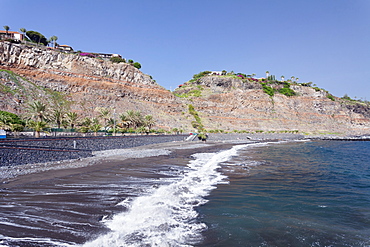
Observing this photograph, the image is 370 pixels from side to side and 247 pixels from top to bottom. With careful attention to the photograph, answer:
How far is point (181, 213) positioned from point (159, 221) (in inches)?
42.6

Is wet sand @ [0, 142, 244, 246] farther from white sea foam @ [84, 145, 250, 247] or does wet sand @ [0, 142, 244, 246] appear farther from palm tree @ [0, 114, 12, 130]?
palm tree @ [0, 114, 12, 130]

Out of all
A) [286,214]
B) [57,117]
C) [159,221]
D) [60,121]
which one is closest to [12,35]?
[60,121]

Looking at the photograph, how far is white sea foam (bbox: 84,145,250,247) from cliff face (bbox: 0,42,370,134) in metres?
54.0

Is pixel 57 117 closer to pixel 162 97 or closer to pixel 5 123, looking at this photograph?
pixel 5 123

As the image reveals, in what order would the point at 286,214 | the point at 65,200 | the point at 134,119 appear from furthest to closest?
1. the point at 134,119
2. the point at 65,200
3. the point at 286,214

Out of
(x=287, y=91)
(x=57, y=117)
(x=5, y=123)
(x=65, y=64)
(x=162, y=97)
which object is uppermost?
(x=65, y=64)

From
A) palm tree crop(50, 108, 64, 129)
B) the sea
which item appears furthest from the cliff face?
the sea

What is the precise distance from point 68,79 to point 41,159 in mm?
59308

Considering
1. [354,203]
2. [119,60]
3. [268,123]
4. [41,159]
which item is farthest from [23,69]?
[268,123]

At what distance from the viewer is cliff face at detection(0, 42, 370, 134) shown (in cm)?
6450

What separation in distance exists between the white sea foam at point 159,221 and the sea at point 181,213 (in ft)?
0.09

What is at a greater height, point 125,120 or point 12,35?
point 12,35

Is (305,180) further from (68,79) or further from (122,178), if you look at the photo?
(68,79)

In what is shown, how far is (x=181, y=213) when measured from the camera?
8.22 meters
